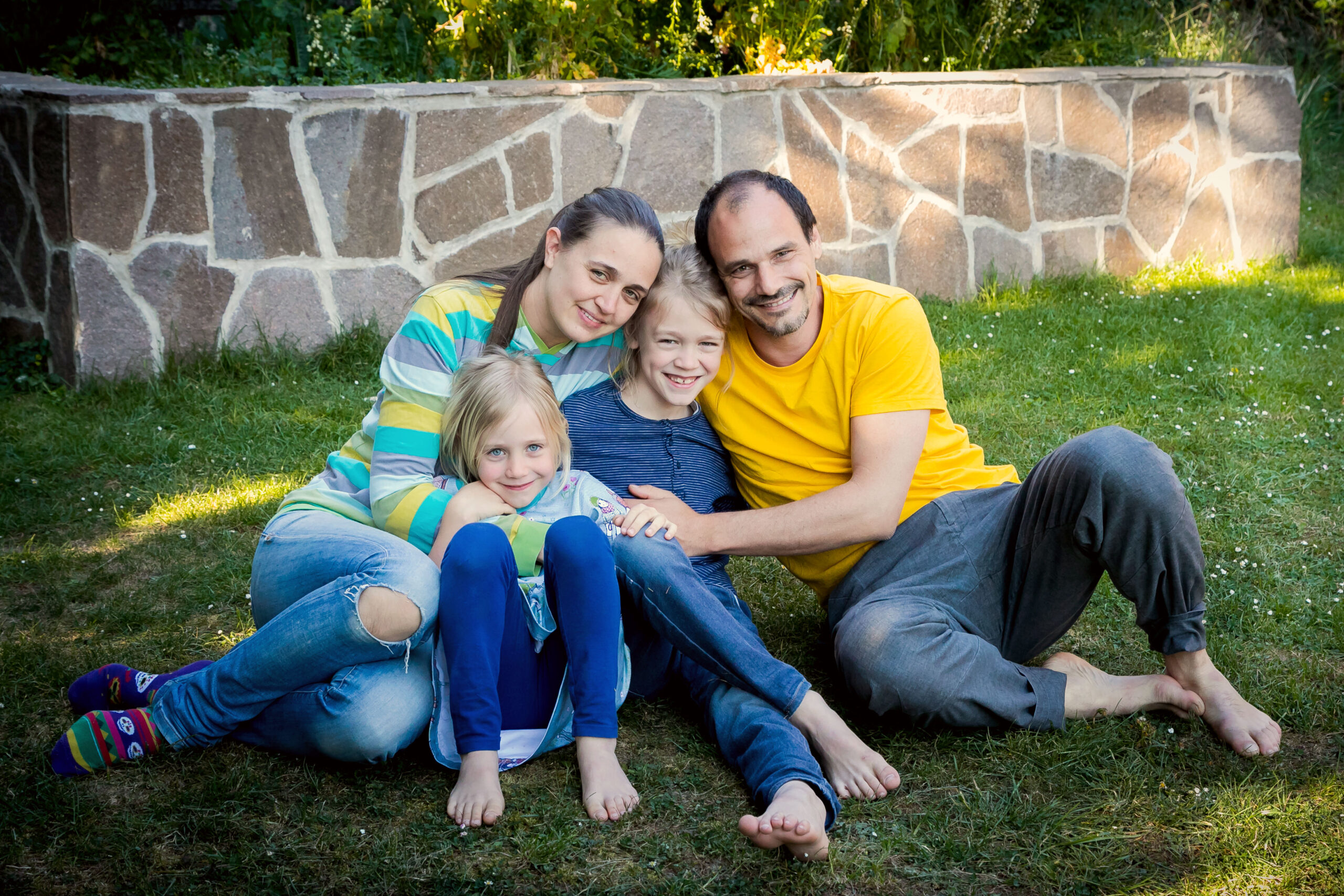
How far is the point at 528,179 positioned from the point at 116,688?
334 cm

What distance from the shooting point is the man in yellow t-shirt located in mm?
2283

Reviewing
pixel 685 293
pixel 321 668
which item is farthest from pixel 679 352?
pixel 321 668

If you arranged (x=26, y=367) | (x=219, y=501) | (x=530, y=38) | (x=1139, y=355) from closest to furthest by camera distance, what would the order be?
(x=219, y=501) < (x=26, y=367) < (x=1139, y=355) < (x=530, y=38)

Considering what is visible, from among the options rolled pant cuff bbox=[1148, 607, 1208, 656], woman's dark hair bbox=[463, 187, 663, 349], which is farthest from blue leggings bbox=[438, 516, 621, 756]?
rolled pant cuff bbox=[1148, 607, 1208, 656]

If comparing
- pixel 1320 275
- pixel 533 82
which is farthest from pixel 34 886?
pixel 1320 275

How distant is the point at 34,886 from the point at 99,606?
1286 mm

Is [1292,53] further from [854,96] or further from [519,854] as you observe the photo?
[519,854]

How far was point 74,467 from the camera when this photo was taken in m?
4.03

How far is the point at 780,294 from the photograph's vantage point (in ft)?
8.16

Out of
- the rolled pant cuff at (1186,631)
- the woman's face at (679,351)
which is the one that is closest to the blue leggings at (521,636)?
the woman's face at (679,351)

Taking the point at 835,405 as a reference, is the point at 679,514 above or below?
below

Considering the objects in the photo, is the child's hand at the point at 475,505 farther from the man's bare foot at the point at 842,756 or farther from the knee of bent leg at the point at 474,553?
the man's bare foot at the point at 842,756

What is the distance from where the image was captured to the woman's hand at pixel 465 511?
2.26 m

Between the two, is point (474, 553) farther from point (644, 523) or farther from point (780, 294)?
point (780, 294)
